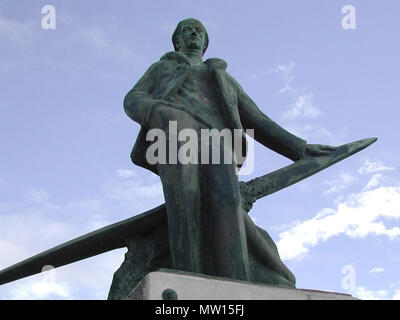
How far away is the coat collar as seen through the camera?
7227mm

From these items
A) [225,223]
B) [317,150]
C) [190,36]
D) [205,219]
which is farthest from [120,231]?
[190,36]

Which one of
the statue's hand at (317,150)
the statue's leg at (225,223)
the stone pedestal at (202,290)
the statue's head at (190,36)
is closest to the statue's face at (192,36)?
the statue's head at (190,36)

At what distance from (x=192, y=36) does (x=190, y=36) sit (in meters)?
0.02

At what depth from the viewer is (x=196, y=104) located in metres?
6.85

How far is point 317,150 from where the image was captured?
716 centimetres

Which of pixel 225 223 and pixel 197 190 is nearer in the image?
pixel 225 223

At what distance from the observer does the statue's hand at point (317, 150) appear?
7.14m

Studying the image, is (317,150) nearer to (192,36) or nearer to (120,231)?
(192,36)

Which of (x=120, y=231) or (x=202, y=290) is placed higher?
(x=120, y=231)

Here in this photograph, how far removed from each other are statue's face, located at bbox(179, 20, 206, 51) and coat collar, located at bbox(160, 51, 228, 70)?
236 millimetres

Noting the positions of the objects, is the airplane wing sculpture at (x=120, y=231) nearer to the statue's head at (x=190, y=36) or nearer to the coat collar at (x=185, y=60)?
the coat collar at (x=185, y=60)
